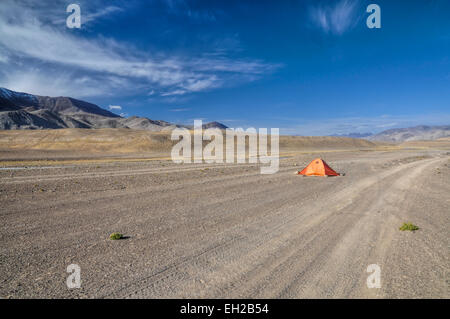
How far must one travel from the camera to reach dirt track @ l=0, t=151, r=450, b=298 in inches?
173

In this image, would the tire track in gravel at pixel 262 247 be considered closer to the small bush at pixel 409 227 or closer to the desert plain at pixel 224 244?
the desert plain at pixel 224 244

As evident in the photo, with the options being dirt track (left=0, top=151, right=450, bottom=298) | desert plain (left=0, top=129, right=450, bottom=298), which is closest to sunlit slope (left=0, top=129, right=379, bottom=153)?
desert plain (left=0, top=129, right=450, bottom=298)

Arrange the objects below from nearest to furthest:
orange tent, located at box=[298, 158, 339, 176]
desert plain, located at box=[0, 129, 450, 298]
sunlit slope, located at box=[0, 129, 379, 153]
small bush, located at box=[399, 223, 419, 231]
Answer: desert plain, located at box=[0, 129, 450, 298], small bush, located at box=[399, 223, 419, 231], orange tent, located at box=[298, 158, 339, 176], sunlit slope, located at box=[0, 129, 379, 153]

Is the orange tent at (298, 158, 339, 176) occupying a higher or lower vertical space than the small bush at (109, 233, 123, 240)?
higher

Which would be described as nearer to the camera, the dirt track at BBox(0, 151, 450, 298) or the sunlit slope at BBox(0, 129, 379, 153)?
the dirt track at BBox(0, 151, 450, 298)

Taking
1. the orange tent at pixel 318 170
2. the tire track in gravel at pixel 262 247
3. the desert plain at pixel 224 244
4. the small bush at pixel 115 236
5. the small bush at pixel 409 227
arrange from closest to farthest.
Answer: the desert plain at pixel 224 244, the tire track in gravel at pixel 262 247, the small bush at pixel 115 236, the small bush at pixel 409 227, the orange tent at pixel 318 170

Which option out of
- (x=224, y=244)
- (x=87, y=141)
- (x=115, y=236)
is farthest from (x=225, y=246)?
(x=87, y=141)

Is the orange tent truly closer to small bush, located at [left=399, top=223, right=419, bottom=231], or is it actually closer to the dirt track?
the dirt track

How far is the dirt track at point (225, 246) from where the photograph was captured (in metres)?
4.38

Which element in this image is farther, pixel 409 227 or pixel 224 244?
pixel 409 227

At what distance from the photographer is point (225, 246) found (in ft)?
20.5

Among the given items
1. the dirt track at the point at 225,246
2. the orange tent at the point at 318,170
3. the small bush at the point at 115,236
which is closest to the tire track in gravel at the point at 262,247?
the dirt track at the point at 225,246

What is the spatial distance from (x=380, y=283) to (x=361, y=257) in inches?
42.1

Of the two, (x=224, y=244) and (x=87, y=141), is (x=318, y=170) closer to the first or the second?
(x=224, y=244)
